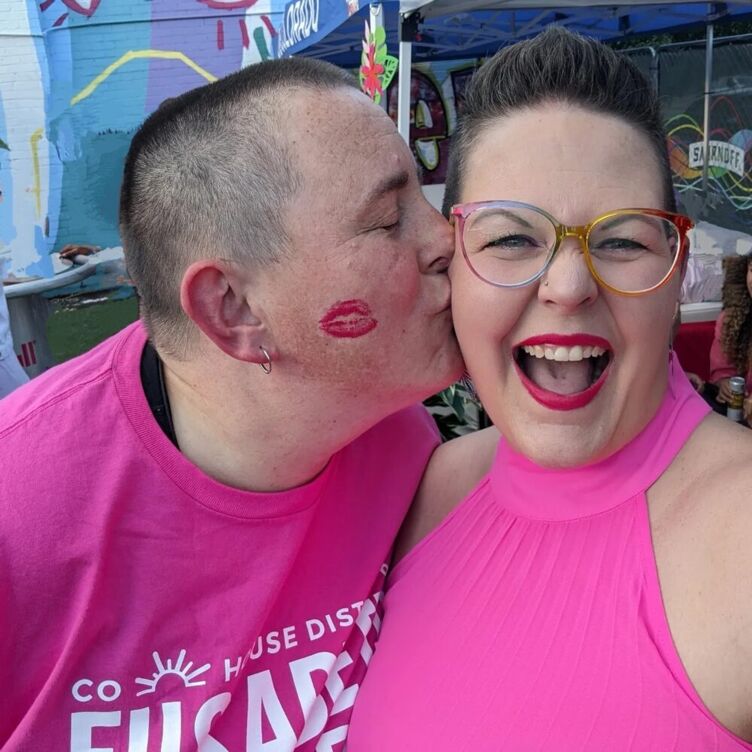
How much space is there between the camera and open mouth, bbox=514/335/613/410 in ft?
4.28

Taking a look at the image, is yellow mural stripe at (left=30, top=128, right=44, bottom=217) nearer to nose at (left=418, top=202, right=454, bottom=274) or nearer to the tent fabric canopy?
the tent fabric canopy

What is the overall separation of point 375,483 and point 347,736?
1.73 ft

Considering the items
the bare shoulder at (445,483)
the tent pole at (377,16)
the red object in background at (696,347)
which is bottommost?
the red object in background at (696,347)

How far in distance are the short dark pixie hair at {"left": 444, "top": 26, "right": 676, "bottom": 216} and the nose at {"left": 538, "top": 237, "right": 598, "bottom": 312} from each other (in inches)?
7.9

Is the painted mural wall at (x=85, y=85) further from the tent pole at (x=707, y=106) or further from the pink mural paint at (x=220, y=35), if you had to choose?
the tent pole at (x=707, y=106)

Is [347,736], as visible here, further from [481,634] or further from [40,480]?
[40,480]

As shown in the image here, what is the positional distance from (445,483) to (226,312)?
675 millimetres

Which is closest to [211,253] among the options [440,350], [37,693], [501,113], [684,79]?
[440,350]

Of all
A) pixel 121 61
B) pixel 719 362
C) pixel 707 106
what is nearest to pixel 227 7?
pixel 121 61

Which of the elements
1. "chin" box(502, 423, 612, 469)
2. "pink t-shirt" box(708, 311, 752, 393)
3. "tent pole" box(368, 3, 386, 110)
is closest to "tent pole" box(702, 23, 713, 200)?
"pink t-shirt" box(708, 311, 752, 393)

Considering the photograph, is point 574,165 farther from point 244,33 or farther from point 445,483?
point 244,33

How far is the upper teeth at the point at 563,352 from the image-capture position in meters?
1.30

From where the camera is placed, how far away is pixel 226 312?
4.82ft

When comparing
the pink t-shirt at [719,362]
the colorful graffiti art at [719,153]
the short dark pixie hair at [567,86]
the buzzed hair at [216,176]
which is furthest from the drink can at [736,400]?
the colorful graffiti art at [719,153]
